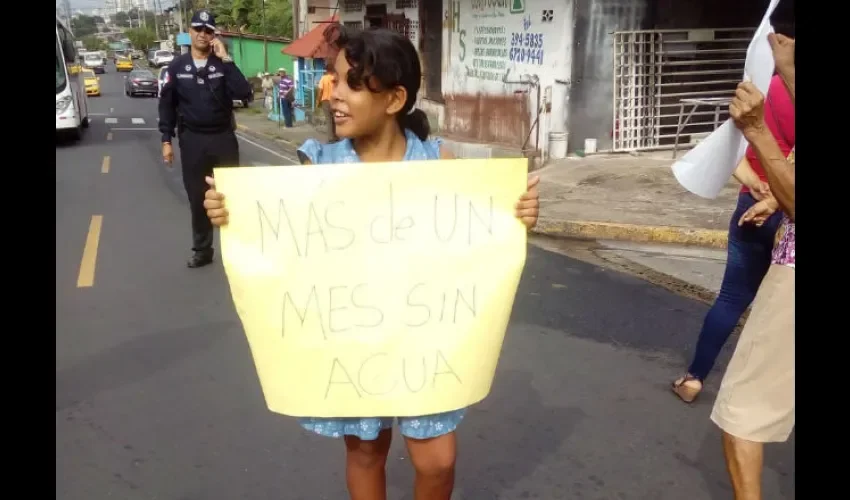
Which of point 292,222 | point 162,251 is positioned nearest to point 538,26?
point 162,251

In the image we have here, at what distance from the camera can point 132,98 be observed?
34.7 metres

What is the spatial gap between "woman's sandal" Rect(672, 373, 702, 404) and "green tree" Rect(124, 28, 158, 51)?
93355 mm

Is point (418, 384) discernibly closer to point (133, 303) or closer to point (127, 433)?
point (127, 433)

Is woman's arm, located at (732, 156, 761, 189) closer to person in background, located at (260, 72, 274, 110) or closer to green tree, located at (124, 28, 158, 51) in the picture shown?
person in background, located at (260, 72, 274, 110)

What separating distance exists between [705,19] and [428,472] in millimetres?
11140

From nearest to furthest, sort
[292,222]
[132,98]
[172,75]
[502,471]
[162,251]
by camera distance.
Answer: [292,222] < [502,471] < [172,75] < [162,251] < [132,98]

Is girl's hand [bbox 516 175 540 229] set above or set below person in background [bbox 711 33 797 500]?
above

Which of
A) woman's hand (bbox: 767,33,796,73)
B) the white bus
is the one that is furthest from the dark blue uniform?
the white bus

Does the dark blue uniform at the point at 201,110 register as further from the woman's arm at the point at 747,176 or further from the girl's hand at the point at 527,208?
the girl's hand at the point at 527,208

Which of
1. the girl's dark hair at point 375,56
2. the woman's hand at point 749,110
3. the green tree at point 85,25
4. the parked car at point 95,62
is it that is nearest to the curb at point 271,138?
the girl's dark hair at point 375,56

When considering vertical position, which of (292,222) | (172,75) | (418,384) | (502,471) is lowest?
(502,471)

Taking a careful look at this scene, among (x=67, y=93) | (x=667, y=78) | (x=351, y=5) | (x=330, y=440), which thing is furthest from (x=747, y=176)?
(x=351, y=5)

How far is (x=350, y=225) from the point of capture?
6.93 feet

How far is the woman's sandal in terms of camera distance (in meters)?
3.78
